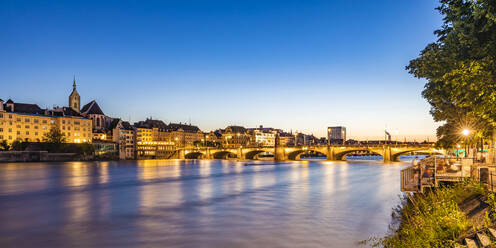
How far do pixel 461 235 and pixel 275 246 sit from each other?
7531 millimetres

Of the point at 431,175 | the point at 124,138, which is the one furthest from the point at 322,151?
the point at 431,175

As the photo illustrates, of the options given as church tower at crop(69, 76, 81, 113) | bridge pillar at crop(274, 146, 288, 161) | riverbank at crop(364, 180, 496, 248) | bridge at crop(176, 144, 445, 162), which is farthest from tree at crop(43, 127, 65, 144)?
riverbank at crop(364, 180, 496, 248)

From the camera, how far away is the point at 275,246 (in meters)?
15.5

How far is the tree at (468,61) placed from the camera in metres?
11.4

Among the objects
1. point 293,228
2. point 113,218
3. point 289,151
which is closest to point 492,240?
point 293,228

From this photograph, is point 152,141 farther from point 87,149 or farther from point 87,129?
point 87,149

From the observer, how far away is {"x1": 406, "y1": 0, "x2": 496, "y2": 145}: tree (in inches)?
449

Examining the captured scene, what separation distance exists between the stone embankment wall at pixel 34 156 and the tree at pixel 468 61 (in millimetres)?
122540

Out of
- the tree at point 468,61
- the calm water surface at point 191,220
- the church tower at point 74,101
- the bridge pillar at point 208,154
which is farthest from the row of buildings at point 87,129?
the tree at point 468,61

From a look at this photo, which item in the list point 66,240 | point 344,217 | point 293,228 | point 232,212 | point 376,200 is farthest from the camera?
point 376,200

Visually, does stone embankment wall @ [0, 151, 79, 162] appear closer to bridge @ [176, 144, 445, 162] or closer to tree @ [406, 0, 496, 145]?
bridge @ [176, 144, 445, 162]

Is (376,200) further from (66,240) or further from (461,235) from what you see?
(66,240)

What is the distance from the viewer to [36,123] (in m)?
133

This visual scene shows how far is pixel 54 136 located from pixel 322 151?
96.5 m
